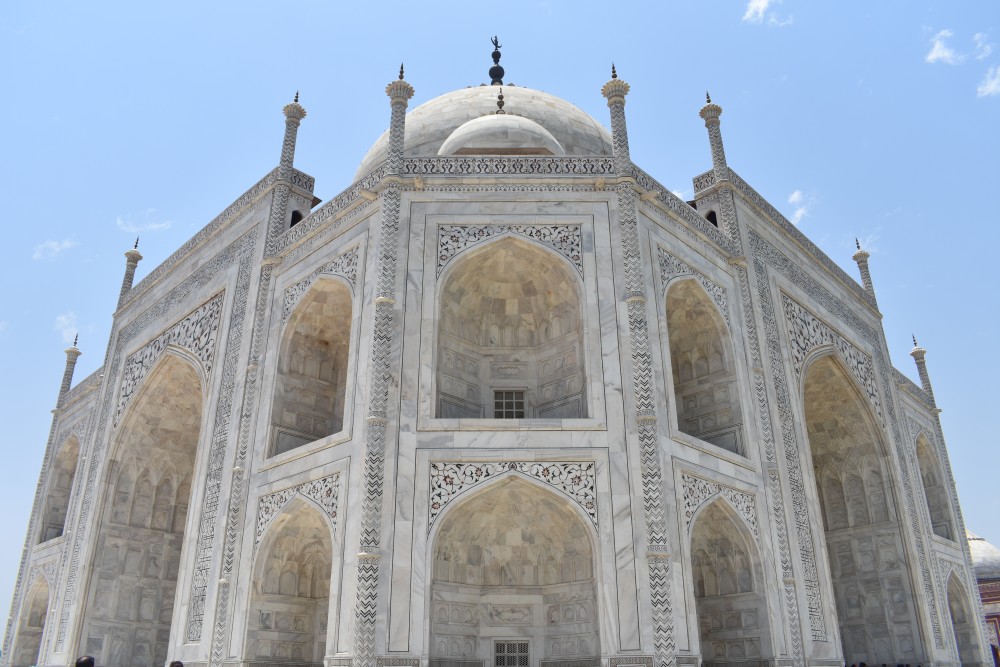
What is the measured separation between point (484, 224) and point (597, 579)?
493cm

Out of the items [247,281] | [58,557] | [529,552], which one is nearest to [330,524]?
[529,552]

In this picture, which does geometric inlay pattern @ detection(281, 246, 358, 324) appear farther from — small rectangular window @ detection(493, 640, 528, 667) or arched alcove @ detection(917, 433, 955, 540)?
arched alcove @ detection(917, 433, 955, 540)

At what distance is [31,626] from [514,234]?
15.2 m

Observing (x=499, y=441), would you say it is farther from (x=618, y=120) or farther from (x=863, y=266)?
(x=863, y=266)

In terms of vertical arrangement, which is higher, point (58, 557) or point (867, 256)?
point (867, 256)

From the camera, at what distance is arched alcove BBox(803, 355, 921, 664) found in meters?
15.4

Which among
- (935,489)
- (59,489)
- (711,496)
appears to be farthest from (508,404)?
(59,489)

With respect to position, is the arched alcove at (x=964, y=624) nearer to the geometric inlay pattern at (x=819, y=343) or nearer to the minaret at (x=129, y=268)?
the geometric inlay pattern at (x=819, y=343)

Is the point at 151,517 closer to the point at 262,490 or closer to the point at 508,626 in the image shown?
the point at 262,490

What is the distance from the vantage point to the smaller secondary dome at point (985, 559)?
2467 cm

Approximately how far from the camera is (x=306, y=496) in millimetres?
10680

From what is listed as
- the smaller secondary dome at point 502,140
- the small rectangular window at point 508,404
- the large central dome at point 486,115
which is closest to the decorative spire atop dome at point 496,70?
the large central dome at point 486,115

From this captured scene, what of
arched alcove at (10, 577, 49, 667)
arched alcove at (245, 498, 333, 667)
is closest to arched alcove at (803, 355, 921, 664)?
arched alcove at (245, 498, 333, 667)

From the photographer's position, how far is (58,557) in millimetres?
17609
